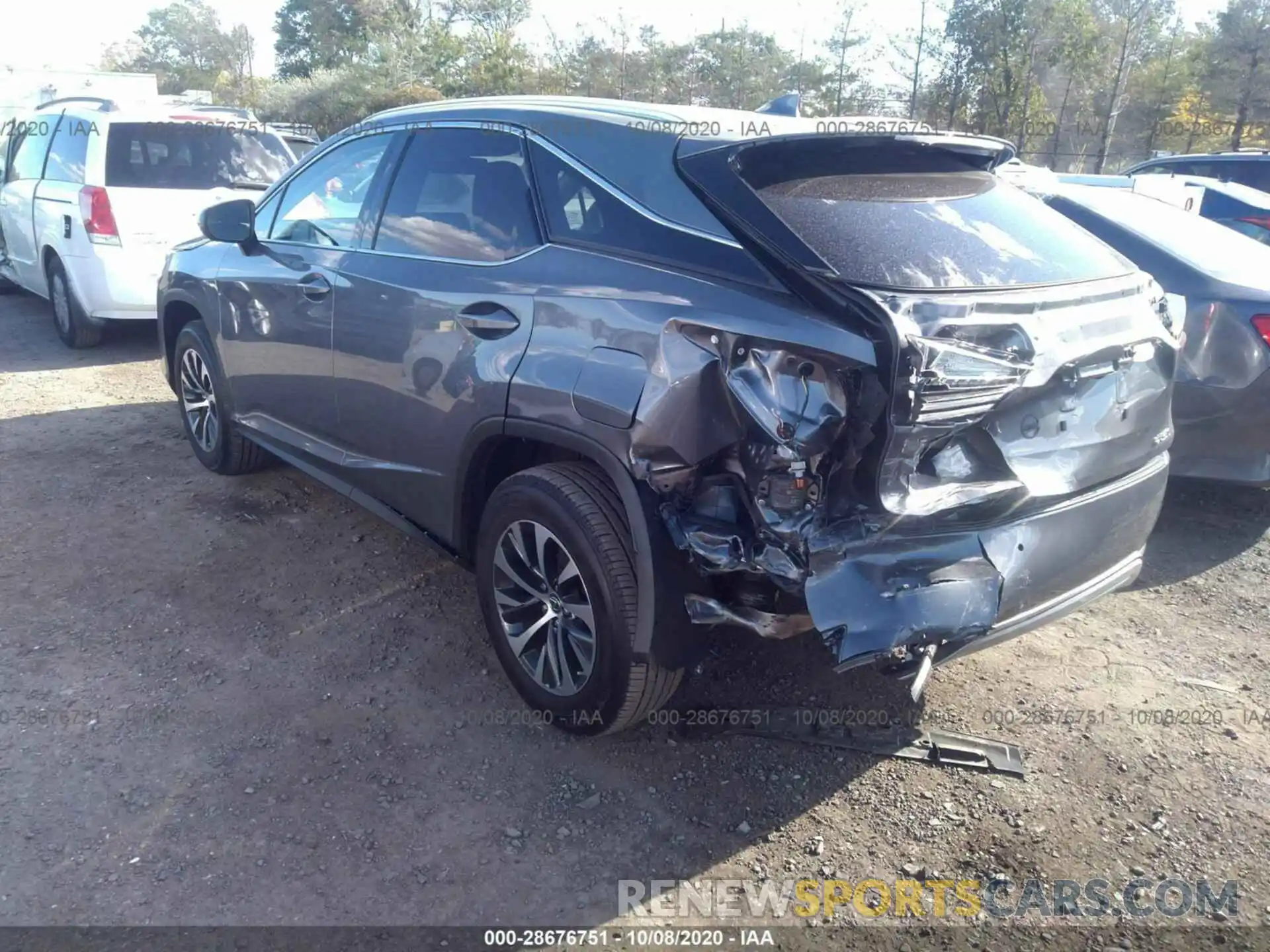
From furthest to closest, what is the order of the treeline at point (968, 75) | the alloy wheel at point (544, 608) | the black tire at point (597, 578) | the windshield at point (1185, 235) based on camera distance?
the treeline at point (968, 75), the windshield at point (1185, 235), the alloy wheel at point (544, 608), the black tire at point (597, 578)

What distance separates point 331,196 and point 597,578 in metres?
2.29

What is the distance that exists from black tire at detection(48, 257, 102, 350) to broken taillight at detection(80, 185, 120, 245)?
A: 0.54m

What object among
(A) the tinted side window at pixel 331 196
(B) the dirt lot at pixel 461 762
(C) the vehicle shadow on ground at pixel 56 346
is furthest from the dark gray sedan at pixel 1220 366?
(C) the vehicle shadow on ground at pixel 56 346

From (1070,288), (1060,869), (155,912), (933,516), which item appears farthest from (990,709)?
(155,912)

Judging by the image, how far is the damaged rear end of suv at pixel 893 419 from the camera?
7.95 ft

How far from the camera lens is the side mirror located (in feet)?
14.4

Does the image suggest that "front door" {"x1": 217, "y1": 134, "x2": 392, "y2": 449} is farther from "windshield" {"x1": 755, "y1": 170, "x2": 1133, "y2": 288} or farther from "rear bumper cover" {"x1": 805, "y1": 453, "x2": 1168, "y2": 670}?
"rear bumper cover" {"x1": 805, "y1": 453, "x2": 1168, "y2": 670}

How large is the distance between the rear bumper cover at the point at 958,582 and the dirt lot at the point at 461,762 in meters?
0.62

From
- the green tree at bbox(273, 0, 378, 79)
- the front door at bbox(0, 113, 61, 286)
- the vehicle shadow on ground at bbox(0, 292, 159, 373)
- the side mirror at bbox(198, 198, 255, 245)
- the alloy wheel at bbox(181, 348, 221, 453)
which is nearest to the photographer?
the side mirror at bbox(198, 198, 255, 245)

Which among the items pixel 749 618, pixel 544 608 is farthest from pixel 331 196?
pixel 749 618

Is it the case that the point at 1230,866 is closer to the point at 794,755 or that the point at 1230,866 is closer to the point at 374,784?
the point at 794,755

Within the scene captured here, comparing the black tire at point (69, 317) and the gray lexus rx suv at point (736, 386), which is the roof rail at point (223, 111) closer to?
the black tire at point (69, 317)

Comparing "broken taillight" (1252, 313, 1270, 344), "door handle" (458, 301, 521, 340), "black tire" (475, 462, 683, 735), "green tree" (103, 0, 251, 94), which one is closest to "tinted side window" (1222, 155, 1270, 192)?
"broken taillight" (1252, 313, 1270, 344)

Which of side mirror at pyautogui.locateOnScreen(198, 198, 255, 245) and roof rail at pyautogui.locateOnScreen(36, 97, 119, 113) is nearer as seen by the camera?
side mirror at pyautogui.locateOnScreen(198, 198, 255, 245)
